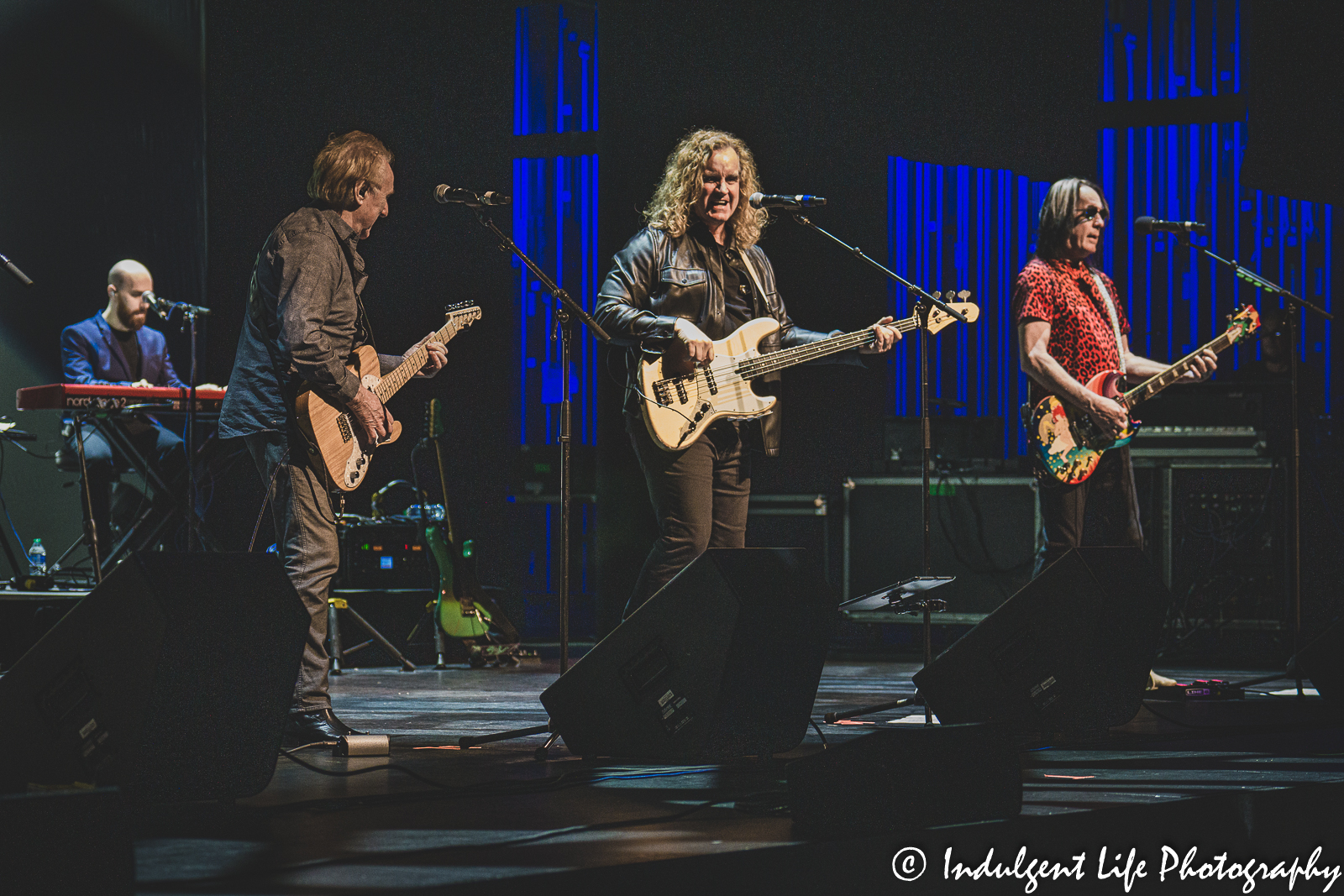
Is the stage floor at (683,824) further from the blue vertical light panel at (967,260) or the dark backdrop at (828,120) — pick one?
the blue vertical light panel at (967,260)

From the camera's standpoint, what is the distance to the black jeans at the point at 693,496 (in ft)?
12.3

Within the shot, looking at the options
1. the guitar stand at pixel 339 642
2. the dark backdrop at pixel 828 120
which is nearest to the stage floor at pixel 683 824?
the guitar stand at pixel 339 642

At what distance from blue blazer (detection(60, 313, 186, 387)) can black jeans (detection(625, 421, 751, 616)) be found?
393 centimetres

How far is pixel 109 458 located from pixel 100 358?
2.09 feet

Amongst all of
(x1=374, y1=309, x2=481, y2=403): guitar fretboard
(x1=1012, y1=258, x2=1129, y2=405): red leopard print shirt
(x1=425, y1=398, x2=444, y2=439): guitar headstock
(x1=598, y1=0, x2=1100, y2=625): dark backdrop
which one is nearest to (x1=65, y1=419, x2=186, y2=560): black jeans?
(x1=425, y1=398, x2=444, y2=439): guitar headstock

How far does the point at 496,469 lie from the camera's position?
8.14 metres

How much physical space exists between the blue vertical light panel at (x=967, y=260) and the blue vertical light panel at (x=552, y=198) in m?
1.90

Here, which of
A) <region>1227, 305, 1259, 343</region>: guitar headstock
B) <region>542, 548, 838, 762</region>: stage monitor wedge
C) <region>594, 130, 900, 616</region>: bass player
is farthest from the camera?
<region>1227, 305, 1259, 343</region>: guitar headstock

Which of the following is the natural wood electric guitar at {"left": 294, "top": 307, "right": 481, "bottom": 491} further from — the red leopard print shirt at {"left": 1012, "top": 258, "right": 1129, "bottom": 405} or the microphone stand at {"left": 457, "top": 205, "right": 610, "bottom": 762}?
the red leopard print shirt at {"left": 1012, "top": 258, "right": 1129, "bottom": 405}

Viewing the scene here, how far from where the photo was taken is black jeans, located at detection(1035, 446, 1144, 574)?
445cm

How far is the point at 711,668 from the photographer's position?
9.09 ft

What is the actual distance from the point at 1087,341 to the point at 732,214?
1388 mm

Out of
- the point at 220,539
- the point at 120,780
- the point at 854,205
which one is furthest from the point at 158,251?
the point at 120,780

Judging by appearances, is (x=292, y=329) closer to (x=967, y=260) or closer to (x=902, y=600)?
(x=902, y=600)
